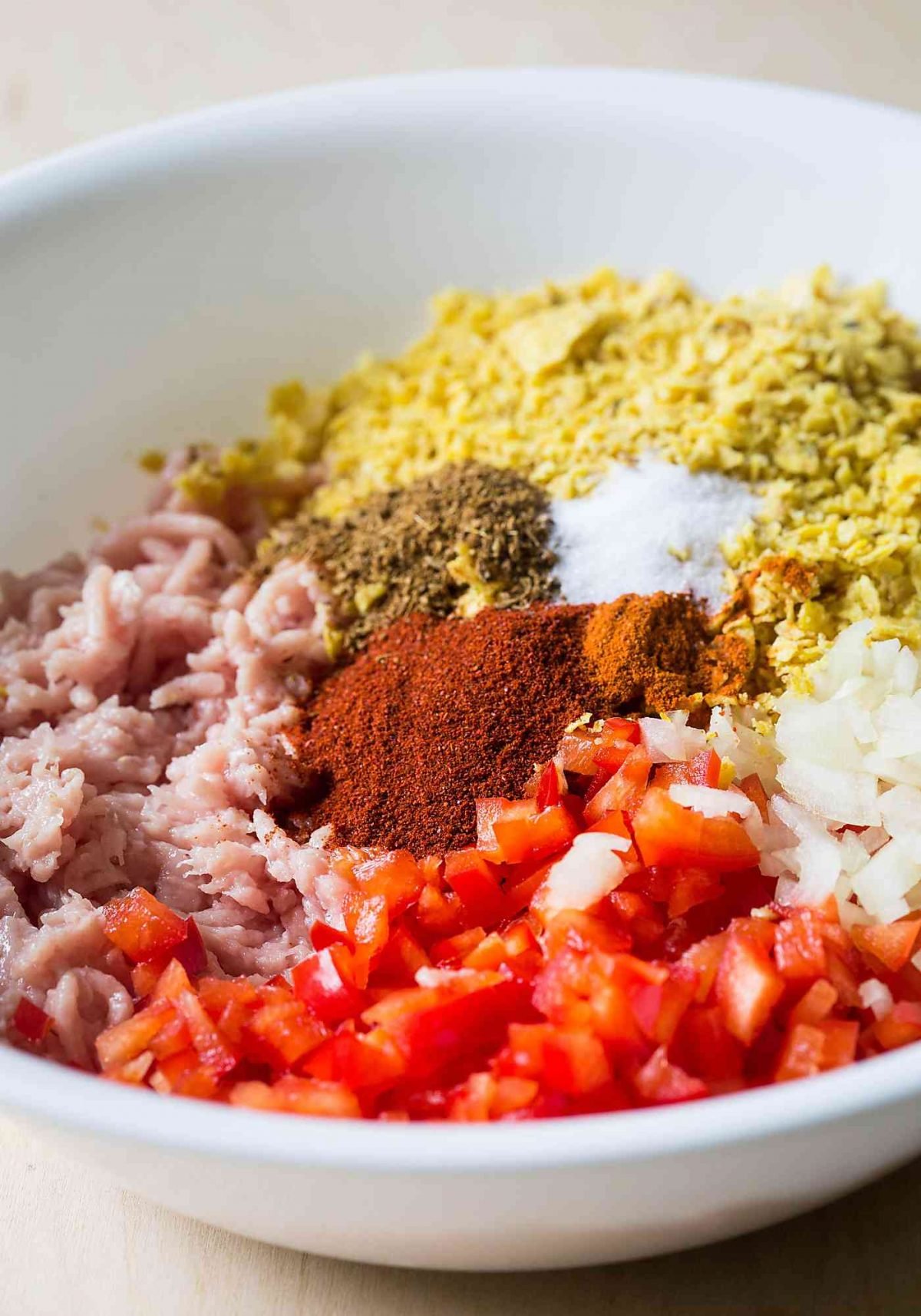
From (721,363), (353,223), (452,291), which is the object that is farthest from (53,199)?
(721,363)

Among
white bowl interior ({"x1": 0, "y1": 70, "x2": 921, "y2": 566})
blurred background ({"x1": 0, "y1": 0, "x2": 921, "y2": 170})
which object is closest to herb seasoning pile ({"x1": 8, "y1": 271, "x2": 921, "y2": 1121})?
white bowl interior ({"x1": 0, "y1": 70, "x2": 921, "y2": 566})

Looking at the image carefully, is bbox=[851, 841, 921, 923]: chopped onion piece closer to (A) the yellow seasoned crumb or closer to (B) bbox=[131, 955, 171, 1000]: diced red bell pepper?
(B) bbox=[131, 955, 171, 1000]: diced red bell pepper

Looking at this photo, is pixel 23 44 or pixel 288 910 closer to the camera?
pixel 288 910

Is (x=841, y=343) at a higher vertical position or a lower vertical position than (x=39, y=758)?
higher

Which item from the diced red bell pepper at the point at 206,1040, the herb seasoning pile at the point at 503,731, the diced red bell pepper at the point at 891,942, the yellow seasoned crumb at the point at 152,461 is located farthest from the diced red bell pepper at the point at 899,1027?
the yellow seasoned crumb at the point at 152,461

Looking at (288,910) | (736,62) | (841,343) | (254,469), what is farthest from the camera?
(736,62)

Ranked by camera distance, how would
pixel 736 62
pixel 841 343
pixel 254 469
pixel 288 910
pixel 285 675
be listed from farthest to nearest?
pixel 736 62
pixel 254 469
pixel 841 343
pixel 285 675
pixel 288 910

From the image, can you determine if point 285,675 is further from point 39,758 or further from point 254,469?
point 254,469

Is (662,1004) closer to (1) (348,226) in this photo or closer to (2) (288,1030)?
(2) (288,1030)
